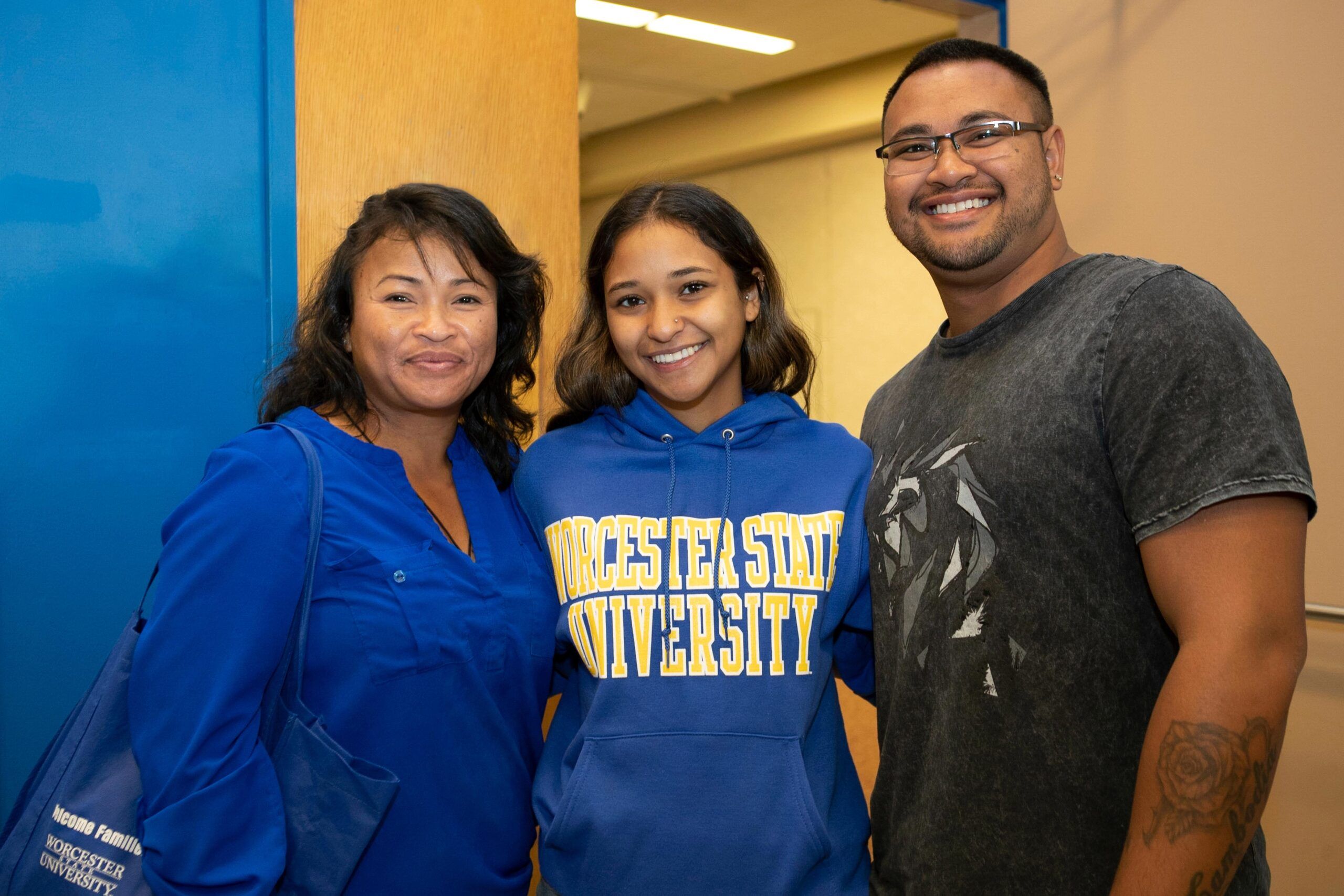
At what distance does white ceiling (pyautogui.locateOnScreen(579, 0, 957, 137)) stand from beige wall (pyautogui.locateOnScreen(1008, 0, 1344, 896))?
175 centimetres

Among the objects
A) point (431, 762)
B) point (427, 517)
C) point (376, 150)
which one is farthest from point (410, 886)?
point (376, 150)

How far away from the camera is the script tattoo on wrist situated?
1099 millimetres

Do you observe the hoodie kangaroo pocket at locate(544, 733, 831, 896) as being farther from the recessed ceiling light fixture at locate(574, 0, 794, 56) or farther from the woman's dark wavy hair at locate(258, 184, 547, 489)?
the recessed ceiling light fixture at locate(574, 0, 794, 56)

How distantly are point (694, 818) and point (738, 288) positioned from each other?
0.82 meters

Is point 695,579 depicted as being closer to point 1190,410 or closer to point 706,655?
point 706,655

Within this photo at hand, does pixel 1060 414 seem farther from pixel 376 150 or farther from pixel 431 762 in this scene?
pixel 376 150

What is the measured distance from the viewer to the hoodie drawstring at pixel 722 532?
1464 mm

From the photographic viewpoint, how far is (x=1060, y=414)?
1262mm

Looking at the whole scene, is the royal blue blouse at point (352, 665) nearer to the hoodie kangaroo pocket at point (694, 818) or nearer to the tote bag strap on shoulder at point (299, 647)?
the tote bag strap on shoulder at point (299, 647)

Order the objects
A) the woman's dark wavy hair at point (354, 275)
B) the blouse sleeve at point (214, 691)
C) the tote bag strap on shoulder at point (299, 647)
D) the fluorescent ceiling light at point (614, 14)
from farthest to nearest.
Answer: the fluorescent ceiling light at point (614, 14) < the woman's dark wavy hair at point (354, 275) < the tote bag strap on shoulder at point (299, 647) < the blouse sleeve at point (214, 691)

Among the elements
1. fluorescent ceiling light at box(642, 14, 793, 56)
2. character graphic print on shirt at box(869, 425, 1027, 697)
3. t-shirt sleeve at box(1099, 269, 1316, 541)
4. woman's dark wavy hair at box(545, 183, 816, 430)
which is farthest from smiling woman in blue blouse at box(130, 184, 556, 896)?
fluorescent ceiling light at box(642, 14, 793, 56)

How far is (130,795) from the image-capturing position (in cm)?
125

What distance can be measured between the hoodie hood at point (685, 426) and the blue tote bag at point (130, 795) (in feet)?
1.59

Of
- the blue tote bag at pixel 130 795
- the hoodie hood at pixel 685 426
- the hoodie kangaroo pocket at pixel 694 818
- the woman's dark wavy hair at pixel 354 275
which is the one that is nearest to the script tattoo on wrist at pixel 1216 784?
the hoodie kangaroo pocket at pixel 694 818
